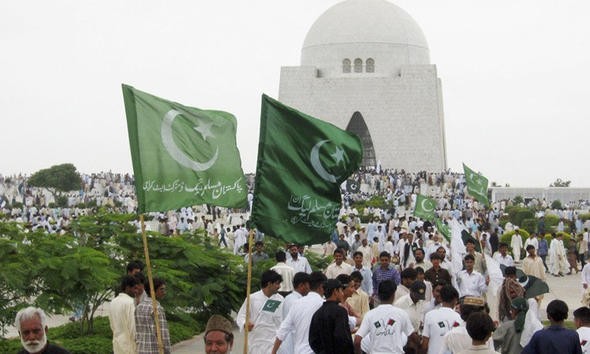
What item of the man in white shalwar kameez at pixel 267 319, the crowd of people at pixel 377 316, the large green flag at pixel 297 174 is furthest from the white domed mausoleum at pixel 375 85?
the large green flag at pixel 297 174

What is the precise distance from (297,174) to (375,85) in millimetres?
41237

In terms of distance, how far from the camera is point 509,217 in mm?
31781

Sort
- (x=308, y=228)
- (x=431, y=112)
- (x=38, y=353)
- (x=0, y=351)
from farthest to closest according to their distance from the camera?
(x=431, y=112)
(x=0, y=351)
(x=308, y=228)
(x=38, y=353)

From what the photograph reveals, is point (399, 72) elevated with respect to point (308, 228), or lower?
elevated

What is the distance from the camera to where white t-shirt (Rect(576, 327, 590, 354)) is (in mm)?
6316

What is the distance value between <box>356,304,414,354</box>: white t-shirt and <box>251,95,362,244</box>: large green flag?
630 millimetres

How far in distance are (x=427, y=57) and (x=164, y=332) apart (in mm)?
44549

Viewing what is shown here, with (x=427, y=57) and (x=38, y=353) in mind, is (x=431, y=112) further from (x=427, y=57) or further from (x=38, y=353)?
(x=38, y=353)

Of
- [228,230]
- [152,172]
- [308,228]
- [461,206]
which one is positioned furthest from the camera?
[461,206]

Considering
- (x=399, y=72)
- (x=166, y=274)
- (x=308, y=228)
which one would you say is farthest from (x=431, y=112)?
(x=308, y=228)

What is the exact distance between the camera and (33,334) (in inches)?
188

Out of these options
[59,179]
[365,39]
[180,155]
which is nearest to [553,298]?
[180,155]

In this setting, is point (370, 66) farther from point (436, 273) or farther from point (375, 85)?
point (436, 273)

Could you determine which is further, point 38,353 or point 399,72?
point 399,72
